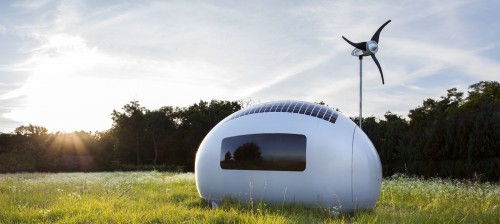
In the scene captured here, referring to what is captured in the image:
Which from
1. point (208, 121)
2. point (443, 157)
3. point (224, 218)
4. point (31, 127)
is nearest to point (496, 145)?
point (443, 157)

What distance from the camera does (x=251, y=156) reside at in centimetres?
1036

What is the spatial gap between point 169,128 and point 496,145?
51409mm

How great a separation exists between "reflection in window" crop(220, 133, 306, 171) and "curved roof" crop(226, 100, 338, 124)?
86cm

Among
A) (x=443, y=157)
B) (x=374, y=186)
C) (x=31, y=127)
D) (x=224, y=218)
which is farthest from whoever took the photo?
(x=31, y=127)

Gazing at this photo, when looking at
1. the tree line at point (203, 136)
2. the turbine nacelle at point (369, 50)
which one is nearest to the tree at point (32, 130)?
the tree line at point (203, 136)

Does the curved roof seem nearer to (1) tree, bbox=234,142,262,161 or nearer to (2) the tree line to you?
(1) tree, bbox=234,142,262,161

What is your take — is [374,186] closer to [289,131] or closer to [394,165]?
[289,131]

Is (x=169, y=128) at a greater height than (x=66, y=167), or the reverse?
(x=169, y=128)

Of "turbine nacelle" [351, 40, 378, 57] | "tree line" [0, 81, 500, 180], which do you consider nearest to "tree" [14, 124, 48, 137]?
"tree line" [0, 81, 500, 180]

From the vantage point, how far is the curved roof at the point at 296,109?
413 inches

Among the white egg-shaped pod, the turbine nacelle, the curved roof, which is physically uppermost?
the turbine nacelle

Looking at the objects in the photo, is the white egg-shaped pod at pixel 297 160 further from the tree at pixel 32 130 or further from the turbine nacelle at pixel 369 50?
the tree at pixel 32 130

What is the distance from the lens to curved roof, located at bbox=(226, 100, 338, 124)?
10.5 meters

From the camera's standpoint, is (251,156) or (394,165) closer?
(251,156)
